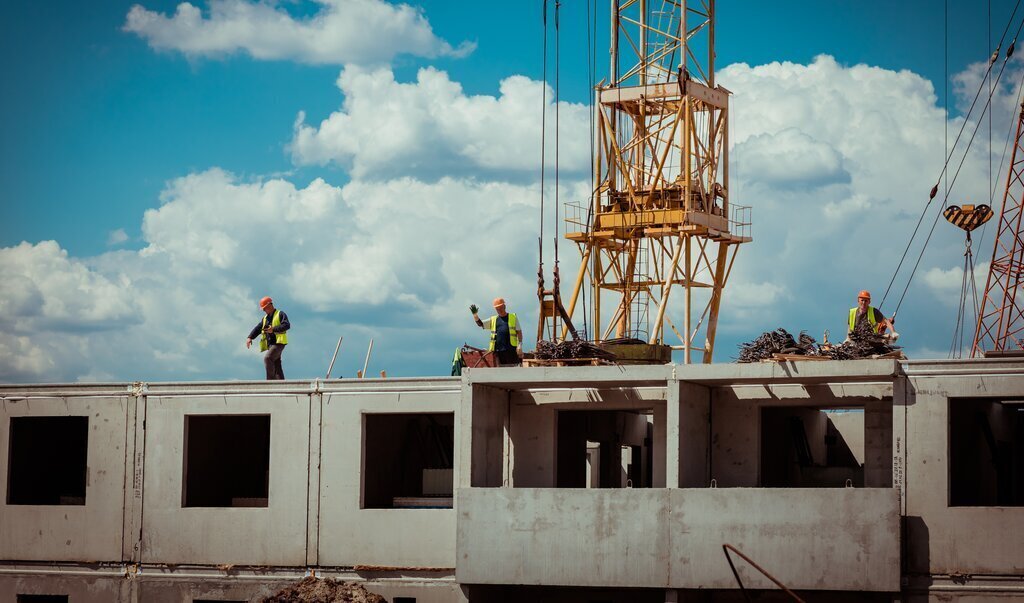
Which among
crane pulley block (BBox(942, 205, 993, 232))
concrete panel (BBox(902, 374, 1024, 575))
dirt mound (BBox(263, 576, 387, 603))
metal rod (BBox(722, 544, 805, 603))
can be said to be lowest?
dirt mound (BBox(263, 576, 387, 603))

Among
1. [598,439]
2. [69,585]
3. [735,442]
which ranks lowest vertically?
[69,585]

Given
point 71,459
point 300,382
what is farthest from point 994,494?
point 71,459

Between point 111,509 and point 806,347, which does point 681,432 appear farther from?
point 111,509

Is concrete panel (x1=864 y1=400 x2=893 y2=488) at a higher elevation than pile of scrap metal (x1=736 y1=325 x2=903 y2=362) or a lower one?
lower

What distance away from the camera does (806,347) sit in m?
23.6

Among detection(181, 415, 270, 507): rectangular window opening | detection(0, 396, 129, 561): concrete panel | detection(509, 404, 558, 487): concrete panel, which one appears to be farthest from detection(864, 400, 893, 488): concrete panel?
detection(0, 396, 129, 561): concrete panel

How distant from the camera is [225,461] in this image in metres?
29.7

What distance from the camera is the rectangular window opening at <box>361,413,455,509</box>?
2655 cm

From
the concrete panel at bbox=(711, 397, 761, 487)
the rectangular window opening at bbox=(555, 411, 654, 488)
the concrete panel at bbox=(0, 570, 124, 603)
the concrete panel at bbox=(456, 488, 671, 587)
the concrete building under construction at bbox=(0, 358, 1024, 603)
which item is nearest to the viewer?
the concrete building under construction at bbox=(0, 358, 1024, 603)

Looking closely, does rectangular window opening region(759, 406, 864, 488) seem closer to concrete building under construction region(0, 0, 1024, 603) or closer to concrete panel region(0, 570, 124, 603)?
concrete building under construction region(0, 0, 1024, 603)

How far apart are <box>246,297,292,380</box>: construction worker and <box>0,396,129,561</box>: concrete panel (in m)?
2.87

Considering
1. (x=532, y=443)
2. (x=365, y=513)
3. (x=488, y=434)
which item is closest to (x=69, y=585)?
(x=365, y=513)

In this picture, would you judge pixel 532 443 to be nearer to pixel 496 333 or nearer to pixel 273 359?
pixel 496 333

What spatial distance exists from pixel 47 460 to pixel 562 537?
13.1 metres
